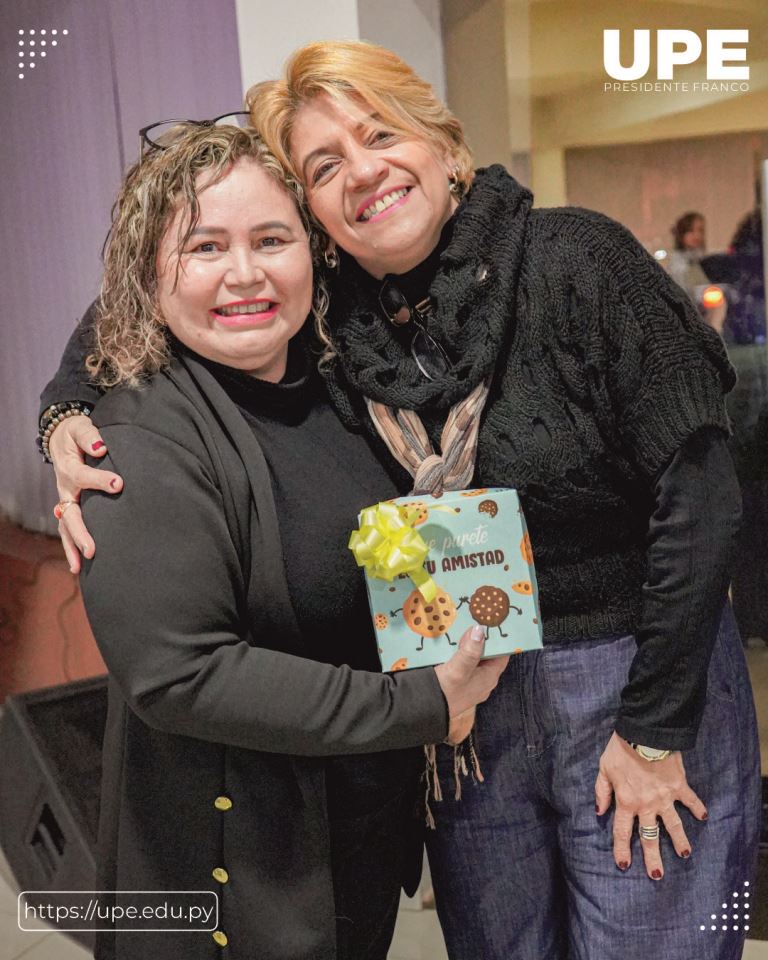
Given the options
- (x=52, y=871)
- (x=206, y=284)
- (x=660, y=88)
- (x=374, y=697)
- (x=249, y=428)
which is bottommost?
(x=52, y=871)

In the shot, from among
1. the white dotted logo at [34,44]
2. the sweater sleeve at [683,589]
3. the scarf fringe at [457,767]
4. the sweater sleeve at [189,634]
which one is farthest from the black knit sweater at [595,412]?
the white dotted logo at [34,44]

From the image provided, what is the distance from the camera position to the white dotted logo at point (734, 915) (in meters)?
1.37

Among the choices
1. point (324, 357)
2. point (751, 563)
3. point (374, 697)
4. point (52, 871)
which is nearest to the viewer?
point (374, 697)

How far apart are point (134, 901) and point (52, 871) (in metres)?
0.94

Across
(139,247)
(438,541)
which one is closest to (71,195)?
(139,247)

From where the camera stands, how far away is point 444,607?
1.23m

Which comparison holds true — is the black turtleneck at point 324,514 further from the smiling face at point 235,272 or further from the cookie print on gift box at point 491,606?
the cookie print on gift box at point 491,606

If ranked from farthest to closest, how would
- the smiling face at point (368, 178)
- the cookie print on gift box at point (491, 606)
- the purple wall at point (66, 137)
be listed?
the purple wall at point (66, 137), the smiling face at point (368, 178), the cookie print on gift box at point (491, 606)

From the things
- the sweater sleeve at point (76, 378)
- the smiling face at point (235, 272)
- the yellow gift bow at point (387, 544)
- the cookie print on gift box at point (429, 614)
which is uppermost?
the smiling face at point (235, 272)

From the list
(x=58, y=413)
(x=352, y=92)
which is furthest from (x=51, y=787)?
(x=352, y=92)

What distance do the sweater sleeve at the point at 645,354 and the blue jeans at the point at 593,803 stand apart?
0.35 meters

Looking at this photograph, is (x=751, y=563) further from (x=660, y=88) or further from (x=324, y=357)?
(x=324, y=357)

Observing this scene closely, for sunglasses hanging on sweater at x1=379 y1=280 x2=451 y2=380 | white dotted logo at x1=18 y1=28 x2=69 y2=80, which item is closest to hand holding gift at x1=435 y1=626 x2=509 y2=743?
sunglasses hanging on sweater at x1=379 y1=280 x2=451 y2=380

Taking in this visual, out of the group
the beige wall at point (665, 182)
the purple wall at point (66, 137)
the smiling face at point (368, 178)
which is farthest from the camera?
the beige wall at point (665, 182)
